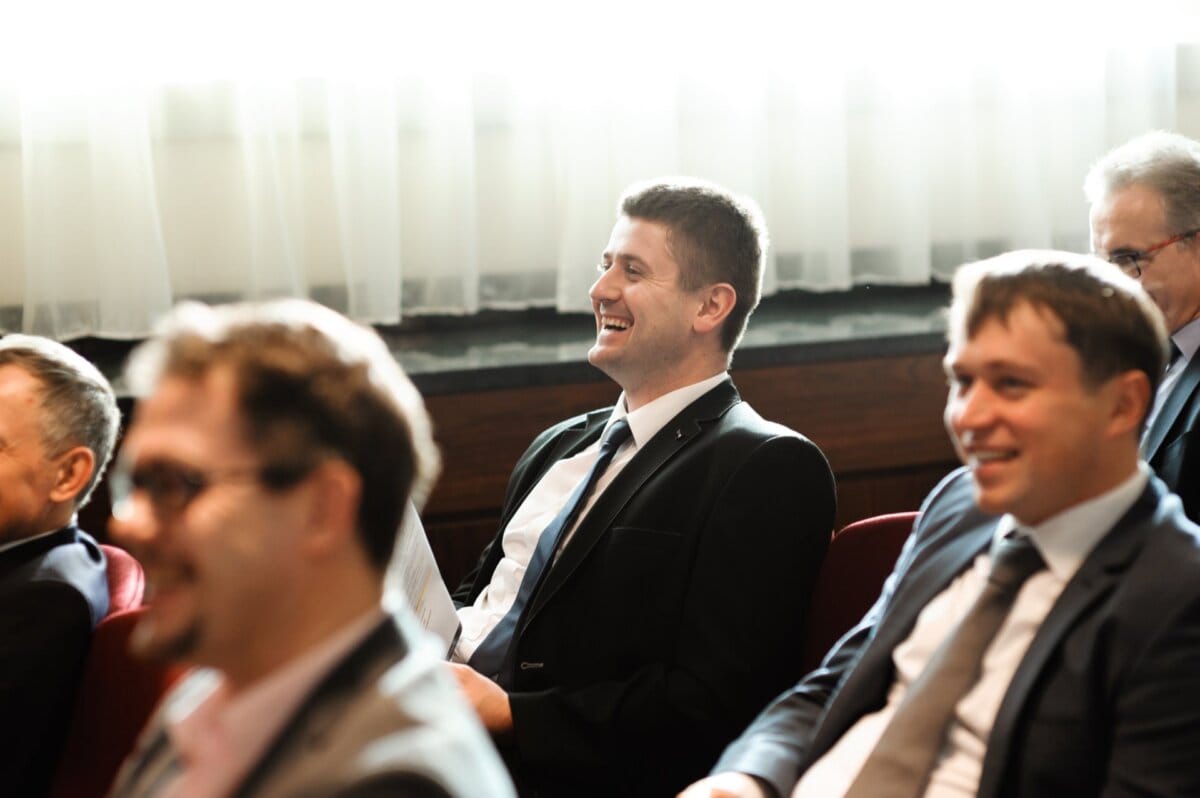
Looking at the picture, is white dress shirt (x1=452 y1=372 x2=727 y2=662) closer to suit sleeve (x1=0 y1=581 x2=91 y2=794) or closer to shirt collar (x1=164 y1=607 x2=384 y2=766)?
suit sleeve (x1=0 y1=581 x2=91 y2=794)

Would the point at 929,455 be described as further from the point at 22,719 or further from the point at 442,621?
the point at 22,719

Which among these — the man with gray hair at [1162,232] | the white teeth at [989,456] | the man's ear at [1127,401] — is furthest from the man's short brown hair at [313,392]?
the man with gray hair at [1162,232]

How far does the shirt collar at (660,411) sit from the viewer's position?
250 centimetres

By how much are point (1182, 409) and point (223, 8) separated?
231 cm

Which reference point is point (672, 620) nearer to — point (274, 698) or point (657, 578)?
point (657, 578)

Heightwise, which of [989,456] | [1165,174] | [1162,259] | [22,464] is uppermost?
[1165,174]

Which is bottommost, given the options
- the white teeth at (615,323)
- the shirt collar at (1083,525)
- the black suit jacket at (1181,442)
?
the black suit jacket at (1181,442)

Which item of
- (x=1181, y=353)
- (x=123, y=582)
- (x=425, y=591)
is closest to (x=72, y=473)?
(x=123, y=582)

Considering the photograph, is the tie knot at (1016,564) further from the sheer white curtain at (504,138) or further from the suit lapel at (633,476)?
the sheer white curtain at (504,138)

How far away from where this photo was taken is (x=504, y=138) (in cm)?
358

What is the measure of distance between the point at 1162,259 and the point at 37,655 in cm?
205

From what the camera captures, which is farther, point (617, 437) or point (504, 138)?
point (504, 138)

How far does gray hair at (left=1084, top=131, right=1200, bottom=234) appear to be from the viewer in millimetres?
2598

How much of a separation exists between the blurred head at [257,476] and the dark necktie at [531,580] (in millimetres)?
1196
